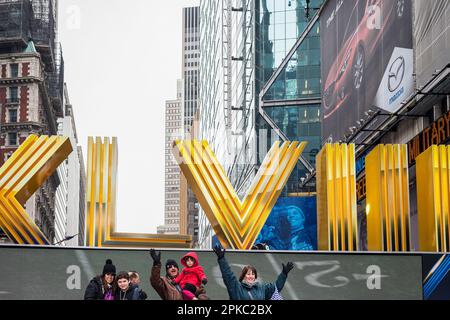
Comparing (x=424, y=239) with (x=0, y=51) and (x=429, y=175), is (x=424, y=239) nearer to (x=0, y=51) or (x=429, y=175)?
(x=429, y=175)

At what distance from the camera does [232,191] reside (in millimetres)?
21781

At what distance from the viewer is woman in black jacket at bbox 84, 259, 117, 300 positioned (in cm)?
1927

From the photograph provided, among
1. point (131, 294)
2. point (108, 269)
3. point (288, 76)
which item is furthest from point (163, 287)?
point (288, 76)

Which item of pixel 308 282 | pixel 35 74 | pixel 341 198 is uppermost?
pixel 35 74

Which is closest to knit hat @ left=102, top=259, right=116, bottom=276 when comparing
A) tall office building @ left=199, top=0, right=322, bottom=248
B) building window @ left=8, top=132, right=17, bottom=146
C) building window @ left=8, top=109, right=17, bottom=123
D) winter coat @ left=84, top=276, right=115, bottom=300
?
winter coat @ left=84, top=276, right=115, bottom=300

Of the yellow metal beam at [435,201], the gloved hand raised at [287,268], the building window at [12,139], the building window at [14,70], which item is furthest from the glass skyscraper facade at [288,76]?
the gloved hand raised at [287,268]

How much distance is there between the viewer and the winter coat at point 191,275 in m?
19.5

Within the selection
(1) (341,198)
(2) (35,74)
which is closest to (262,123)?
(2) (35,74)

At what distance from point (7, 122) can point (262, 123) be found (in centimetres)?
3214

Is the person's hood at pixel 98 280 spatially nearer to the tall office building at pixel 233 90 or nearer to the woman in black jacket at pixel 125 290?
the woman in black jacket at pixel 125 290

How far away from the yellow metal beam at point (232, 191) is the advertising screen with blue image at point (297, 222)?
30.7 m
